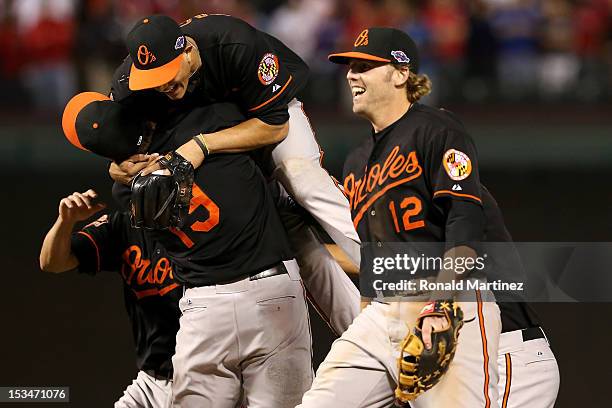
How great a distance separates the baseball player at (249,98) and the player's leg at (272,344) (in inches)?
19.8

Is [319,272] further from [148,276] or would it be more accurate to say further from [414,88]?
[414,88]

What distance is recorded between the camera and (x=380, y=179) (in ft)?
12.1

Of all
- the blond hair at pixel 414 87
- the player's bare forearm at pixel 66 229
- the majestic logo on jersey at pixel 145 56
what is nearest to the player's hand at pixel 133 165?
the player's bare forearm at pixel 66 229

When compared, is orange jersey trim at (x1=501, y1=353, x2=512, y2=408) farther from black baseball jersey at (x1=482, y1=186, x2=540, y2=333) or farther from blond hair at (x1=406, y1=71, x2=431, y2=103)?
blond hair at (x1=406, y1=71, x2=431, y2=103)

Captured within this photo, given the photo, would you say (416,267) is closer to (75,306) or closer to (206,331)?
(206,331)

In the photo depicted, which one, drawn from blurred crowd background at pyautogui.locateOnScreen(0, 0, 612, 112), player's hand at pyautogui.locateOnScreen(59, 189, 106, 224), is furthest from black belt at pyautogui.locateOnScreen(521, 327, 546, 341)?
blurred crowd background at pyautogui.locateOnScreen(0, 0, 612, 112)

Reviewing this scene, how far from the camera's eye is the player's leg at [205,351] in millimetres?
3846

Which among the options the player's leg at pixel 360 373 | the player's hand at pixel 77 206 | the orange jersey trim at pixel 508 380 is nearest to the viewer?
the player's leg at pixel 360 373

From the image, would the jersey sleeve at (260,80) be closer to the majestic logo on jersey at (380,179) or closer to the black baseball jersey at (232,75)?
the black baseball jersey at (232,75)

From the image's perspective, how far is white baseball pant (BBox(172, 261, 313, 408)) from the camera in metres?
3.85

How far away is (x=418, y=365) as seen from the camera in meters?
3.38

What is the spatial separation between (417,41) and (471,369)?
365 inches

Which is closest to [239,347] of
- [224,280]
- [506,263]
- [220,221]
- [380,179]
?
[224,280]

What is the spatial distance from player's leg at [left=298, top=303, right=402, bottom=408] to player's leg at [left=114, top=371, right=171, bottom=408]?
2.60 feet
